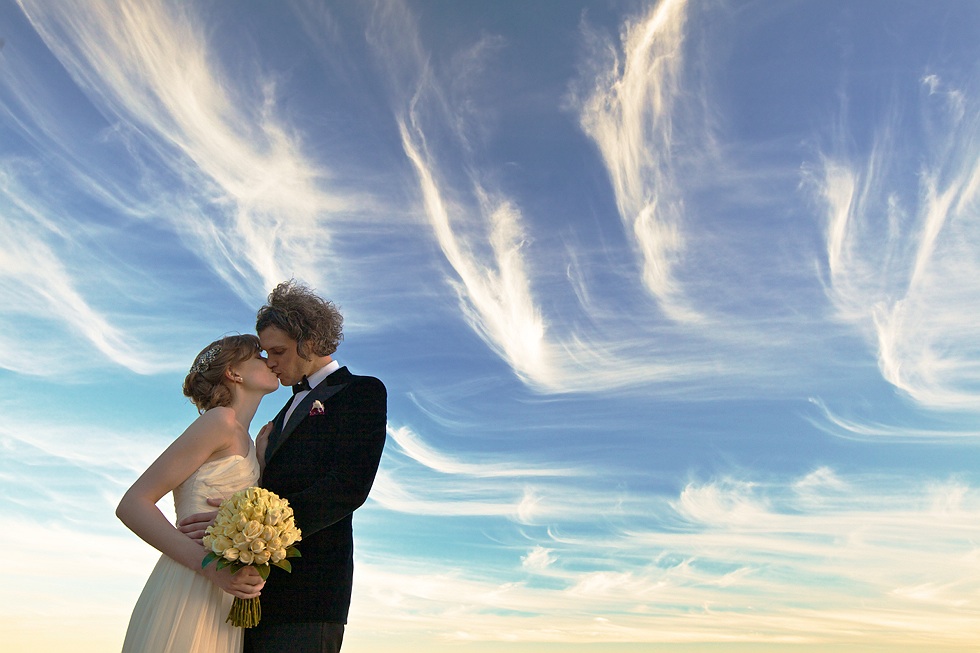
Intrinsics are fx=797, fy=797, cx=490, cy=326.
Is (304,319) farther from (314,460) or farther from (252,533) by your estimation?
(252,533)

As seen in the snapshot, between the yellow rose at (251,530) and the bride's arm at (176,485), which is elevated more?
the bride's arm at (176,485)

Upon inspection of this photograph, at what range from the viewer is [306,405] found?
7.43 meters

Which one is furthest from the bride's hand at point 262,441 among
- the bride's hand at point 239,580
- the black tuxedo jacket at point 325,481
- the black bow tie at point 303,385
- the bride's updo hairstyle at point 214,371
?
the bride's hand at point 239,580

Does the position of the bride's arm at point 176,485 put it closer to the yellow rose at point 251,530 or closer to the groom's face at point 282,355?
the yellow rose at point 251,530

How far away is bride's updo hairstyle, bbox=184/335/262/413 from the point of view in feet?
24.2

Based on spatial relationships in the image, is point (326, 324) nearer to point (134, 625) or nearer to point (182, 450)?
point (182, 450)

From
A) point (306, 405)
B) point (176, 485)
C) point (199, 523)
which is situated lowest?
point (199, 523)

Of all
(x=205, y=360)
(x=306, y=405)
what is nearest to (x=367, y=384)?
(x=306, y=405)

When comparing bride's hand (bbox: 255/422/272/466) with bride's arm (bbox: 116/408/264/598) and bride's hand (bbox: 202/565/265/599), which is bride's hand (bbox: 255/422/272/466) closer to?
bride's arm (bbox: 116/408/264/598)

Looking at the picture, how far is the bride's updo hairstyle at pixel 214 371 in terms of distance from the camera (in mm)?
7363

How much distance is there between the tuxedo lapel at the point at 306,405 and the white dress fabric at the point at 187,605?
0.56 m

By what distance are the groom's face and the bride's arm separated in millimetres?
A: 876

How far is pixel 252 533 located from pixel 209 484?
3.78 feet

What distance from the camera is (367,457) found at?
7117 millimetres
